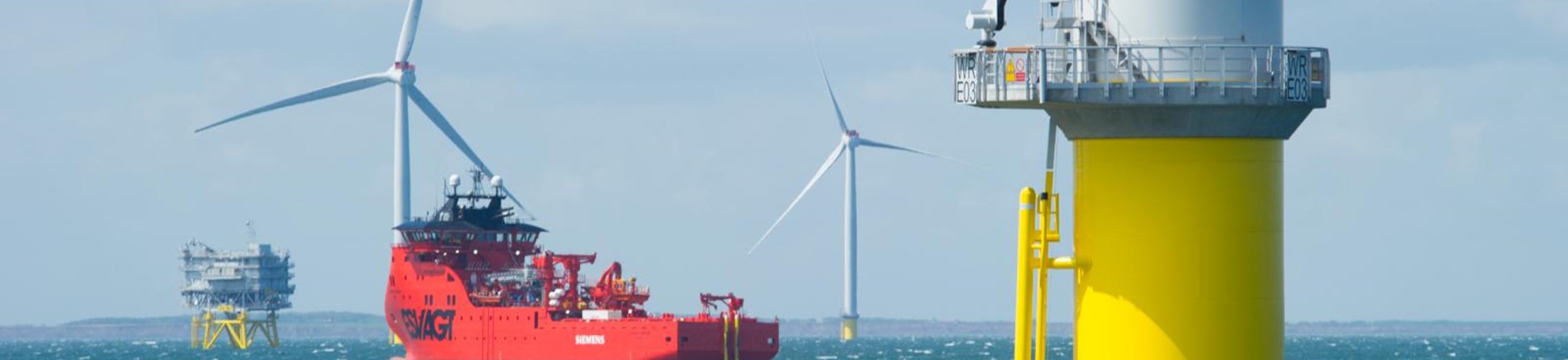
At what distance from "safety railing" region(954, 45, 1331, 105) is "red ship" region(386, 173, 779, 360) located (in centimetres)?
8343

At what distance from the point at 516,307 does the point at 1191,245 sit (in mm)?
89964

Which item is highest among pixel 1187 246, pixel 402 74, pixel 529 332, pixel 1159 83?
pixel 402 74

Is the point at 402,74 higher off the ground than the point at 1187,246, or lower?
higher

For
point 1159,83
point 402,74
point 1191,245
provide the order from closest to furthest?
point 1159,83, point 1191,245, point 402,74

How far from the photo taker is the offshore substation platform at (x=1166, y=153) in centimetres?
1315

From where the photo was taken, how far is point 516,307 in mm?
102562

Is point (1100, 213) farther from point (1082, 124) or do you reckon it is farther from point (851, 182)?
point (851, 182)

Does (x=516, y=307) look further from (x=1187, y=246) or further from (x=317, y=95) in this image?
(x=1187, y=246)

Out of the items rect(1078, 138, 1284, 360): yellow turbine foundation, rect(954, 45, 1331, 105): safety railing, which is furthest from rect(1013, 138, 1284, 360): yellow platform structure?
rect(954, 45, 1331, 105): safety railing

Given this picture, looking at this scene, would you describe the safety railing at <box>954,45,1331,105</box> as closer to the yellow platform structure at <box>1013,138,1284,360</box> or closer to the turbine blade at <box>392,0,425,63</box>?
the yellow platform structure at <box>1013,138,1284,360</box>

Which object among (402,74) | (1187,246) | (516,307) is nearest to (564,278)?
(516,307)

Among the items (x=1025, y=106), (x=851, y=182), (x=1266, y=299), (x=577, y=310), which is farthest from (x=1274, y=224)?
(x=851, y=182)

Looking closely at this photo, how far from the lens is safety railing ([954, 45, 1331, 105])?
13070 mm

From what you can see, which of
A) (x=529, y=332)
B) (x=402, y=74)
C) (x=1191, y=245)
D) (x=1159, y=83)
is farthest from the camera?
(x=402, y=74)
